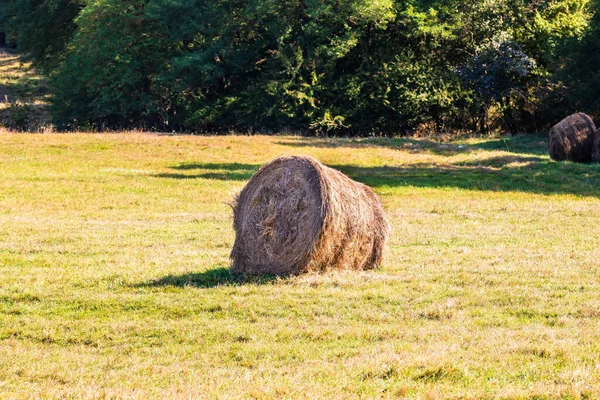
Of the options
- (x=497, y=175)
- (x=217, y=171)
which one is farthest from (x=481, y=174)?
(x=217, y=171)

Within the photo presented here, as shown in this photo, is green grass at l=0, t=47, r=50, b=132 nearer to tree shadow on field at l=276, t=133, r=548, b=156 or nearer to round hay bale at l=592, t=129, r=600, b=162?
tree shadow on field at l=276, t=133, r=548, b=156

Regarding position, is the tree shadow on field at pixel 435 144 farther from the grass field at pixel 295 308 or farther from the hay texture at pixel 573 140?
the grass field at pixel 295 308

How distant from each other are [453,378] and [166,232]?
38.6 ft

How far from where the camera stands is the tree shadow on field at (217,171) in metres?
31.6

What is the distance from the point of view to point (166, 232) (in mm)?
19359

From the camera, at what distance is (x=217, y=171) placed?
33.2 meters

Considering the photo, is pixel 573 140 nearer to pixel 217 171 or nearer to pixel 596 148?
pixel 596 148

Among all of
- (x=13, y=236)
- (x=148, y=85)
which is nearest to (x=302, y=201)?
(x=13, y=236)

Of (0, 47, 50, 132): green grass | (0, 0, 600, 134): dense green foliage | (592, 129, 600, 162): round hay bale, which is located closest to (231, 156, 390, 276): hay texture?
(592, 129, 600, 162): round hay bale

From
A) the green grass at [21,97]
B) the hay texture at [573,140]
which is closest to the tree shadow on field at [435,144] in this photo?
the hay texture at [573,140]

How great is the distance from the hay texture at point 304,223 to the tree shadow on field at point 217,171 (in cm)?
1707

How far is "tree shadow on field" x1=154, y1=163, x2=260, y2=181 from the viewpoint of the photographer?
3159 centimetres

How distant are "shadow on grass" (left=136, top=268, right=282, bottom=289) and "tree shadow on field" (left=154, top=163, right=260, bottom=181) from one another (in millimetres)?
17403

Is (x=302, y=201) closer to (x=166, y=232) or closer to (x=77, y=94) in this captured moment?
(x=166, y=232)
